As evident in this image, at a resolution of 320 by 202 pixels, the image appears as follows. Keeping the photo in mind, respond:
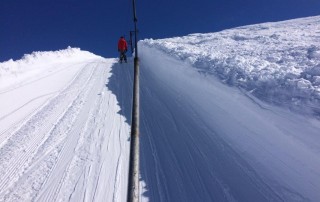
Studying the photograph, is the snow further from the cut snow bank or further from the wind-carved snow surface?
the cut snow bank

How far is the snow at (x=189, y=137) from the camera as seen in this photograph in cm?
523

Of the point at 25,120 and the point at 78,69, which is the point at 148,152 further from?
the point at 78,69

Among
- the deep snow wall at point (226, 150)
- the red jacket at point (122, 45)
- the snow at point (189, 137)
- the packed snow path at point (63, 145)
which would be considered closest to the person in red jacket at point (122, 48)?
the red jacket at point (122, 45)

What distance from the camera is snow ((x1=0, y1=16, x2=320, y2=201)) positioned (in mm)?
5230

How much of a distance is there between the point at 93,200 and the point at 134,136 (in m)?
1.36

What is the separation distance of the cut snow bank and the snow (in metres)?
3.28

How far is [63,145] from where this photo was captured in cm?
705

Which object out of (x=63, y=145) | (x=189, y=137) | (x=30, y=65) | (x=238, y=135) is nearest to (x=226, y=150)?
(x=238, y=135)

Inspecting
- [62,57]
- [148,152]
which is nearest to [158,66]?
[148,152]

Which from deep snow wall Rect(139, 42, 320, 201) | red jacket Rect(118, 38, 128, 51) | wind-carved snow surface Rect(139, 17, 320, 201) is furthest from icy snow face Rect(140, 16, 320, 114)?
red jacket Rect(118, 38, 128, 51)

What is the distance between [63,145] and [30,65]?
38.8 feet

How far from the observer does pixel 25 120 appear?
28.3 ft

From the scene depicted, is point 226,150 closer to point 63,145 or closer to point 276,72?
point 276,72

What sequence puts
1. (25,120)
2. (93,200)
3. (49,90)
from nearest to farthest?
1. (93,200)
2. (25,120)
3. (49,90)
